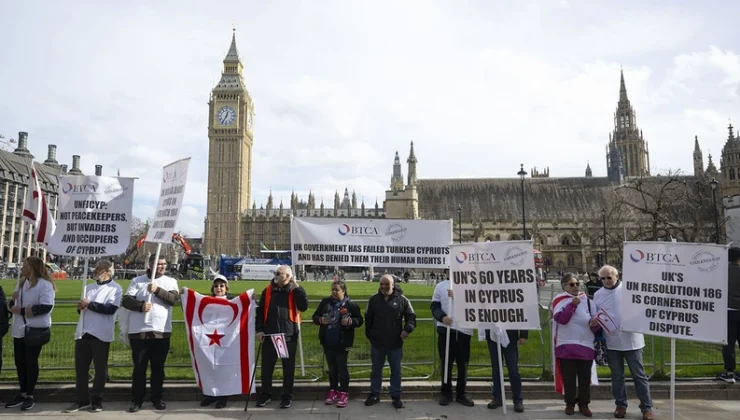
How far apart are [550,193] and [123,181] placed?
7223 centimetres

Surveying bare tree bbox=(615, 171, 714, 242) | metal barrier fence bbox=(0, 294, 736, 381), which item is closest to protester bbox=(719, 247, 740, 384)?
metal barrier fence bbox=(0, 294, 736, 381)

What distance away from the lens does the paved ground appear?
5949 mm

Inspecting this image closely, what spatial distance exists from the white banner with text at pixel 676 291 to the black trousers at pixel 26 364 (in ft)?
24.1

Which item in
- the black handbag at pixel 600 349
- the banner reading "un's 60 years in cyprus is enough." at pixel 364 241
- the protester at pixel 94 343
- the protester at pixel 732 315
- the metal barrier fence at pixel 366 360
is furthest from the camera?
the banner reading "un's 60 years in cyprus is enough." at pixel 364 241

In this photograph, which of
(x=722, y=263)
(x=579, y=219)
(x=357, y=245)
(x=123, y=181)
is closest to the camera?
(x=722, y=263)

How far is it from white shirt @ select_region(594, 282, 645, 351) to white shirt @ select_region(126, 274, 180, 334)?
554 centimetres

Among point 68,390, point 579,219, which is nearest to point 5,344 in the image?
point 68,390

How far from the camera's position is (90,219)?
7.12 metres

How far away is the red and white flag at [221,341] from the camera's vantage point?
6508 mm

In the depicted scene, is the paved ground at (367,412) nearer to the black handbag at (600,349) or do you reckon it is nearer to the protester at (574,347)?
the protester at (574,347)

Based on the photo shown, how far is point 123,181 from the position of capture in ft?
23.9

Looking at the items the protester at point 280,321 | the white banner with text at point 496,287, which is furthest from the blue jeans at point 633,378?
the protester at point 280,321

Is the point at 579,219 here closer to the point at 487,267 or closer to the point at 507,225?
the point at 507,225

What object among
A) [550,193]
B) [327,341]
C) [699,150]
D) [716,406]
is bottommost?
[716,406]
